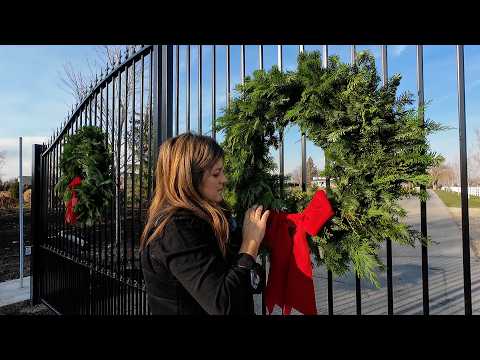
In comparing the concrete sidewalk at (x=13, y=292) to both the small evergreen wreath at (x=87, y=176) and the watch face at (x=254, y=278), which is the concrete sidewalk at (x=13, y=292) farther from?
the watch face at (x=254, y=278)

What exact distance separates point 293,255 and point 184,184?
77 centimetres

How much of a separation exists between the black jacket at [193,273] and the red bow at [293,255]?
337 mm

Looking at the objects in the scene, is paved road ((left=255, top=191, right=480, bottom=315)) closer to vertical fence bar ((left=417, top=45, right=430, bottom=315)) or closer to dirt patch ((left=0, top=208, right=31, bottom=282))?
vertical fence bar ((left=417, top=45, right=430, bottom=315))

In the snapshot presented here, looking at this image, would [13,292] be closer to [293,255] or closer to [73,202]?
[73,202]

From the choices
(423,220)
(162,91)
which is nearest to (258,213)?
(423,220)

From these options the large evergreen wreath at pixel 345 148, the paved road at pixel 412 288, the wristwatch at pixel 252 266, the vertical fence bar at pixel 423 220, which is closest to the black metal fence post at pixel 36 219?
the paved road at pixel 412 288

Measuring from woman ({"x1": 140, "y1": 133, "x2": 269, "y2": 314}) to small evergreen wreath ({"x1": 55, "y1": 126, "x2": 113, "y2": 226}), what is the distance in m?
2.53

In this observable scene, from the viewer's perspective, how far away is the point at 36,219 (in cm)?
581

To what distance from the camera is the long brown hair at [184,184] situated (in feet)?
5.10
